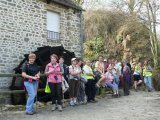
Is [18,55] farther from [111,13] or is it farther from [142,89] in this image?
[111,13]

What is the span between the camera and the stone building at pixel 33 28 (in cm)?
1545

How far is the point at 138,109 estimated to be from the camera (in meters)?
11.7

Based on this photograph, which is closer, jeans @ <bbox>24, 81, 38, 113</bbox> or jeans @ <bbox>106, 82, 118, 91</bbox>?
jeans @ <bbox>24, 81, 38, 113</bbox>

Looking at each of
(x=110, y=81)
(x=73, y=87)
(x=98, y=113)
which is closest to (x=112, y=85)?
(x=110, y=81)

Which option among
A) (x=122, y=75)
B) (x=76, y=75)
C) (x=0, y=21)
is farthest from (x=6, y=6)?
(x=122, y=75)

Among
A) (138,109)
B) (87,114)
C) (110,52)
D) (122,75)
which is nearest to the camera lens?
(87,114)

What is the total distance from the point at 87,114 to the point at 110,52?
17.5 meters

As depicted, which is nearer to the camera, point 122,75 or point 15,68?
point 15,68

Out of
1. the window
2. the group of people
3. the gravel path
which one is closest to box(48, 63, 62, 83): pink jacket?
the group of people

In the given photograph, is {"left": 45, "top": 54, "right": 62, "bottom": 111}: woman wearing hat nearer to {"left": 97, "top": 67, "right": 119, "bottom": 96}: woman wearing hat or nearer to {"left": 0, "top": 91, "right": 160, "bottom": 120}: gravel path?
{"left": 0, "top": 91, "right": 160, "bottom": 120}: gravel path

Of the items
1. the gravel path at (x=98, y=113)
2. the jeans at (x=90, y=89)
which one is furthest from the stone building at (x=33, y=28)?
the gravel path at (x=98, y=113)

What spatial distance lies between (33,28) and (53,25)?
181 centimetres

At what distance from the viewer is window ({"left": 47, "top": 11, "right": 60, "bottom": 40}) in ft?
59.9

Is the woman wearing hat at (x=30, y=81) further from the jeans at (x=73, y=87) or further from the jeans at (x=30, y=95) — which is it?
the jeans at (x=73, y=87)
